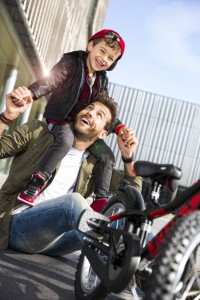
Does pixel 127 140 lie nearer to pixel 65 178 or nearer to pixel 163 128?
pixel 65 178

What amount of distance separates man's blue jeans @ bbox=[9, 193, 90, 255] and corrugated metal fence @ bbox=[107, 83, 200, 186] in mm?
36300

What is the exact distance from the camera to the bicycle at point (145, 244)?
1.61m

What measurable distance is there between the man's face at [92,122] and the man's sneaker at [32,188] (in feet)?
1.55

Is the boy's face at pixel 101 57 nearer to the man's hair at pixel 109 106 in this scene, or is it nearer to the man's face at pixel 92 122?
the man's hair at pixel 109 106

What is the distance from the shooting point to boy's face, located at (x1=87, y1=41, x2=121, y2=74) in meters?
3.75

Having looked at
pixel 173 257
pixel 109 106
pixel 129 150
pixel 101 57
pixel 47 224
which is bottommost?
pixel 47 224

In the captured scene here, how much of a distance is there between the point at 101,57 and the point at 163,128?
37673mm

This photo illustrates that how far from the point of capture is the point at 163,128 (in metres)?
41.0

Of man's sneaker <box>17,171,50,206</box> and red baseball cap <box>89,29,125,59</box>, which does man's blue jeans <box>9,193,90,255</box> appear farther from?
red baseball cap <box>89,29,125,59</box>

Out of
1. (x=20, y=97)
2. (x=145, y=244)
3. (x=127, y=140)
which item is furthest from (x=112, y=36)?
(x=145, y=244)

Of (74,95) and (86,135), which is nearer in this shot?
(86,135)

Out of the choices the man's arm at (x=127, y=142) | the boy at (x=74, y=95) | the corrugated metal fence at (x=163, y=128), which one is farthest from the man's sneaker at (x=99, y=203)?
the corrugated metal fence at (x=163, y=128)

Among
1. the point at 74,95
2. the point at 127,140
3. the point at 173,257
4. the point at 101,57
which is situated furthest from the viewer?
the point at 101,57

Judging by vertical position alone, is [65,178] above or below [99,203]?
above
